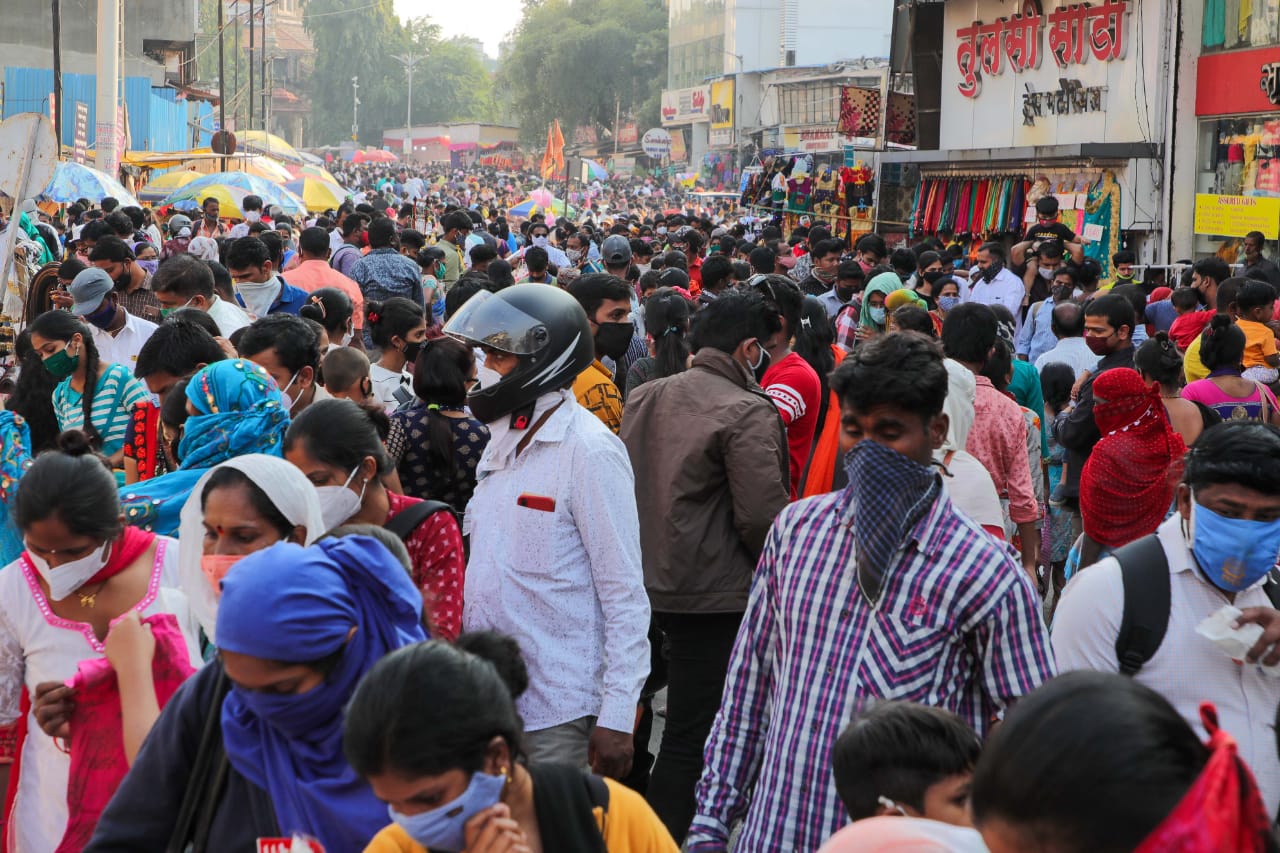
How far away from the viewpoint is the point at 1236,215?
1549cm

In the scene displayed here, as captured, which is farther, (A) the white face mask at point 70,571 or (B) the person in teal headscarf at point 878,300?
(B) the person in teal headscarf at point 878,300

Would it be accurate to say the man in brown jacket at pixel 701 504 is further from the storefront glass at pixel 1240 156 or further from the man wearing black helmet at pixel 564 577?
the storefront glass at pixel 1240 156

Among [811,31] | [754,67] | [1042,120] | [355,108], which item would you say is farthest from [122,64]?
[355,108]

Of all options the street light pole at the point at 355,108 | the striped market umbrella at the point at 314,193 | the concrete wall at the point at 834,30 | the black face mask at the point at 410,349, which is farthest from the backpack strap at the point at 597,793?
the street light pole at the point at 355,108

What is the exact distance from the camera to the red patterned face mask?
139 centimetres

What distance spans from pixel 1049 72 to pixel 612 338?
14.2 metres

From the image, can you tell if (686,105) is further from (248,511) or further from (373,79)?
(248,511)

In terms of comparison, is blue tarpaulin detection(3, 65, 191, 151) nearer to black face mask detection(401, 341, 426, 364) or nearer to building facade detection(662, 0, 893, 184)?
building facade detection(662, 0, 893, 184)

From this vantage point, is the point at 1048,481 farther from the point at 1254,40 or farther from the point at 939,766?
the point at 1254,40

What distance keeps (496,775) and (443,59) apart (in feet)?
469

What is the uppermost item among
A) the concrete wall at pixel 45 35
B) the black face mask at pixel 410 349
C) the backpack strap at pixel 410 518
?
the concrete wall at pixel 45 35

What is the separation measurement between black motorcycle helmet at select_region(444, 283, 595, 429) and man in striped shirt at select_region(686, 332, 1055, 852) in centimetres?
106

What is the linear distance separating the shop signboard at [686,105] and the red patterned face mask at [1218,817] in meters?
72.1

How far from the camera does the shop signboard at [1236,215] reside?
48.6ft
